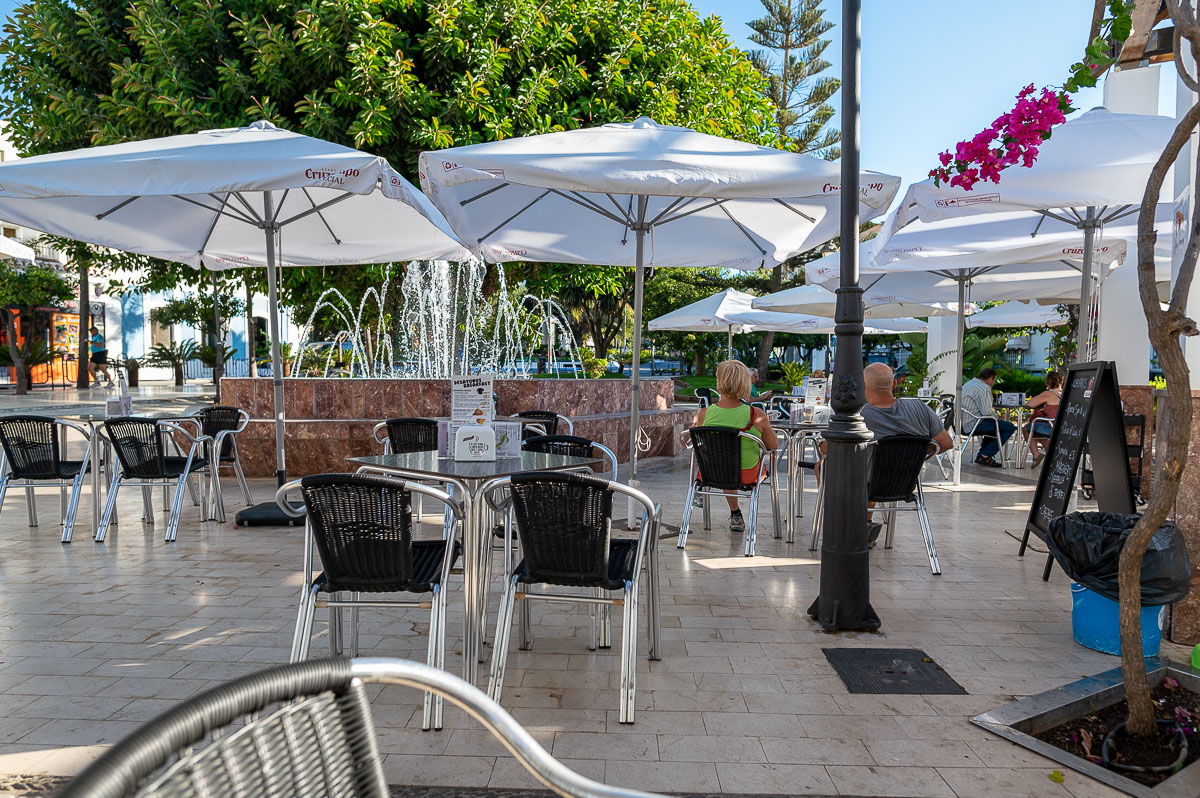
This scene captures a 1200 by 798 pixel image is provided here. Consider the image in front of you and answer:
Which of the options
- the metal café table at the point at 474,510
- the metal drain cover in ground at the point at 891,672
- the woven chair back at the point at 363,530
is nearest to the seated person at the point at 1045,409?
the metal drain cover in ground at the point at 891,672

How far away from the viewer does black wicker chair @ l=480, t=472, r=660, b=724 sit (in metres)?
2.93

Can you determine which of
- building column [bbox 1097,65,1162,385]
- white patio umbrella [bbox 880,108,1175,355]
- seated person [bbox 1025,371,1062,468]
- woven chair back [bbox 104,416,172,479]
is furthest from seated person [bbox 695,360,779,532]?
seated person [bbox 1025,371,1062,468]

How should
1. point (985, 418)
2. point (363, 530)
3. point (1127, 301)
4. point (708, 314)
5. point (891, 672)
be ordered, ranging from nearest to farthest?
1. point (363, 530)
2. point (891, 672)
3. point (1127, 301)
4. point (985, 418)
5. point (708, 314)

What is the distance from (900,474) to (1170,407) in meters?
2.52

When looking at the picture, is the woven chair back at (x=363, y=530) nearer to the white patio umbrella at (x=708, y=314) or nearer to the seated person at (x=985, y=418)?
the seated person at (x=985, y=418)

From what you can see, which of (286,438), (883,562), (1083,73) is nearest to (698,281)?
(286,438)

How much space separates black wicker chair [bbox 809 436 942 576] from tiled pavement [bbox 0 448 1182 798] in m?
0.34

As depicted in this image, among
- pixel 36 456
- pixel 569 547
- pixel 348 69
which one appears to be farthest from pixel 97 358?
pixel 569 547

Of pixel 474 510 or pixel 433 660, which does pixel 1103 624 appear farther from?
pixel 433 660

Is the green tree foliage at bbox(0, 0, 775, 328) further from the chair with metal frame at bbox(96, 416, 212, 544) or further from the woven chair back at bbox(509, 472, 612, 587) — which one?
the woven chair back at bbox(509, 472, 612, 587)

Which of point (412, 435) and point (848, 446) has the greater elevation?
point (848, 446)

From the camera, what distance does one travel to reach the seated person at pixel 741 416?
18.6 feet

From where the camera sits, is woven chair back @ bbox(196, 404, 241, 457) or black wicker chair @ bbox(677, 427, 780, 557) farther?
woven chair back @ bbox(196, 404, 241, 457)

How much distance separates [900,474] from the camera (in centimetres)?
523
